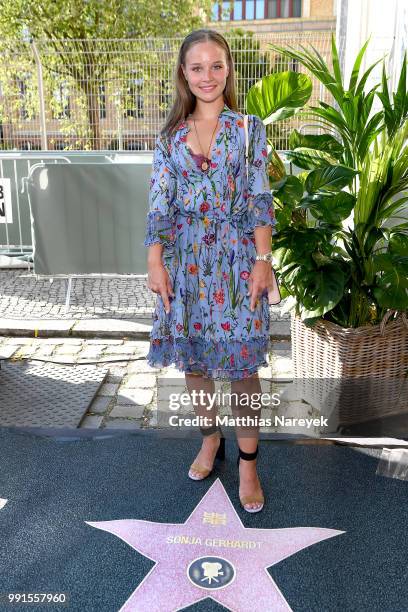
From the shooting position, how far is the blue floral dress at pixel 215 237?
6.66ft

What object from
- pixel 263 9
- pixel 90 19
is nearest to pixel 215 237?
pixel 90 19

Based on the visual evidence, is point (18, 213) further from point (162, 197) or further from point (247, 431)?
point (247, 431)

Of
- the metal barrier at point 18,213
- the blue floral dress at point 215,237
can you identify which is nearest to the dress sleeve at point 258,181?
the blue floral dress at point 215,237

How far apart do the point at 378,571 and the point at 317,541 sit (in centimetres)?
22

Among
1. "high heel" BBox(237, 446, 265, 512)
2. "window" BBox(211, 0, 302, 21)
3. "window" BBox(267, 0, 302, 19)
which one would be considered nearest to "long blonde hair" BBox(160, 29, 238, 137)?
"high heel" BBox(237, 446, 265, 512)

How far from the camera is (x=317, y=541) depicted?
2.07 m

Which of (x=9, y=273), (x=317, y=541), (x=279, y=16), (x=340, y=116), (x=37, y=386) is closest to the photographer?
(x=317, y=541)

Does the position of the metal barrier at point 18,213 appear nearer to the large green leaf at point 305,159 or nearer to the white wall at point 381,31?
the white wall at point 381,31

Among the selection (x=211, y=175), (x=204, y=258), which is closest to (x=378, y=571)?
(x=204, y=258)

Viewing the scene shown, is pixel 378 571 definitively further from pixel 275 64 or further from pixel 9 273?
pixel 275 64

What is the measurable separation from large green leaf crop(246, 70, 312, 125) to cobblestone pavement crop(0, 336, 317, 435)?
1.46m

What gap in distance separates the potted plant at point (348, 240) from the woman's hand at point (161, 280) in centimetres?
69

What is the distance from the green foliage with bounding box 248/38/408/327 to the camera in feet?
8.21

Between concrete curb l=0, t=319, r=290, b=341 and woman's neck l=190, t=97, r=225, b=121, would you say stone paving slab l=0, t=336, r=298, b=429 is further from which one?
woman's neck l=190, t=97, r=225, b=121
